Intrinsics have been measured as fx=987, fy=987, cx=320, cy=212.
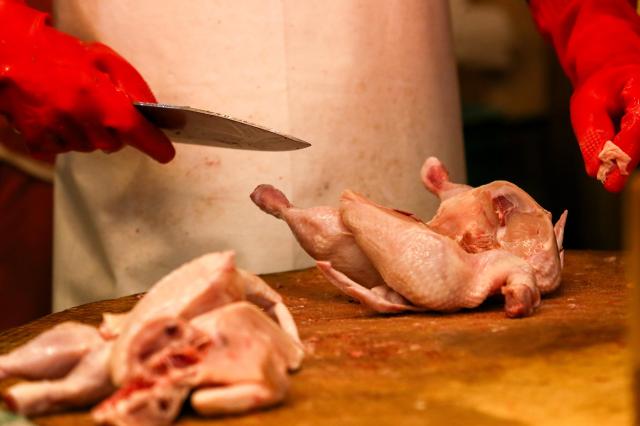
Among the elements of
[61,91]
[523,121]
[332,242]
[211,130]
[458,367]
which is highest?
[61,91]

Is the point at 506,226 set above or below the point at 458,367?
above

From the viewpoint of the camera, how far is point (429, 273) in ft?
6.49

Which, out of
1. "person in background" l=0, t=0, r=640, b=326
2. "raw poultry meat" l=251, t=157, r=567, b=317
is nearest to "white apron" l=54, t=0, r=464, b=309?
"person in background" l=0, t=0, r=640, b=326

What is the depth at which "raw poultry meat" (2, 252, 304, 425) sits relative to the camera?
140 centimetres

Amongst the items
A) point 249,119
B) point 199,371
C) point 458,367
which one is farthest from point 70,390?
point 249,119

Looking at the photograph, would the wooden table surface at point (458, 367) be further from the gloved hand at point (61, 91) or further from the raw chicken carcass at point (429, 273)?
the gloved hand at point (61, 91)

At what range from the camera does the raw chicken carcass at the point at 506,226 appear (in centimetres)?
215

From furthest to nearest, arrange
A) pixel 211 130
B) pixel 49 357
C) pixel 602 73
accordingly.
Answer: pixel 602 73
pixel 211 130
pixel 49 357

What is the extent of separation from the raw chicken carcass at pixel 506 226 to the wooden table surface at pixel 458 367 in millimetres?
84

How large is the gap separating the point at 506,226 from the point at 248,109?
32.6 inches

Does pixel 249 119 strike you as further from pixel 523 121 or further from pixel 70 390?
pixel 523 121

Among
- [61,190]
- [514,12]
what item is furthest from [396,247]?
[514,12]

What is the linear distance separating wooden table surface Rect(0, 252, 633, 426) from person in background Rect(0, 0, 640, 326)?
0.62 meters

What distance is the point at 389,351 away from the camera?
171 centimetres
